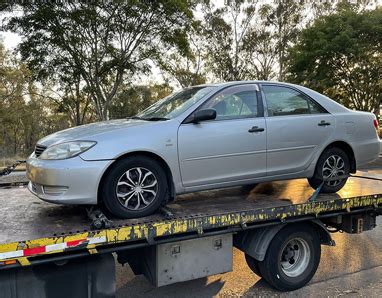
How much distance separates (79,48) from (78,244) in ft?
50.6

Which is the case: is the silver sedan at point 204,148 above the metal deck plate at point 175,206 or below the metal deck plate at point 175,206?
above

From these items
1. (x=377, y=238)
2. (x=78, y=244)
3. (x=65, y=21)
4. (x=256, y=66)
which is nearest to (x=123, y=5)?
(x=65, y=21)

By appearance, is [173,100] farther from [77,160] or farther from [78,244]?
[78,244]

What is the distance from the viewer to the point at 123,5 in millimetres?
15844

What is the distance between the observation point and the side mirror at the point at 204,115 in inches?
148

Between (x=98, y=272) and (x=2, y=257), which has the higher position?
(x=2, y=257)

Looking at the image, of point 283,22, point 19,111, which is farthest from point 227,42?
point 19,111

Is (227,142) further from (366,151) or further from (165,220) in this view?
(366,151)

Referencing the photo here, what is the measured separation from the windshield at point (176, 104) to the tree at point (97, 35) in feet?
40.7

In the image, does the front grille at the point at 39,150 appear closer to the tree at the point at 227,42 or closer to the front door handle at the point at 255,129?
the front door handle at the point at 255,129

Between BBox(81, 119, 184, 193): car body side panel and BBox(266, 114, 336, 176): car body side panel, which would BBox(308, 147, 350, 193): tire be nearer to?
BBox(266, 114, 336, 176): car body side panel

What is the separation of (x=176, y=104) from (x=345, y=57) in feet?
59.8

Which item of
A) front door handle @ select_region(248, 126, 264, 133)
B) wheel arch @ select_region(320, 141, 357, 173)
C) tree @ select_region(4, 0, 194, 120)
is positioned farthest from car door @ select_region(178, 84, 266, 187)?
tree @ select_region(4, 0, 194, 120)

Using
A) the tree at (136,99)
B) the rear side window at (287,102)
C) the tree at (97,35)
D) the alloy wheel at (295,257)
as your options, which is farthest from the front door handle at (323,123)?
the tree at (136,99)
